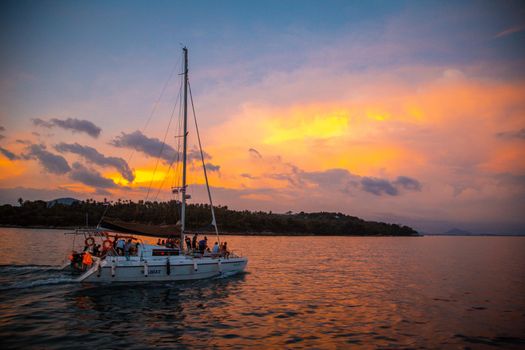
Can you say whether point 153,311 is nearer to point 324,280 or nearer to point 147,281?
point 147,281

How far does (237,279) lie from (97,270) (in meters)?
11.4

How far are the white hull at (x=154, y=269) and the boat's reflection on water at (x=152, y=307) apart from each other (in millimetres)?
502

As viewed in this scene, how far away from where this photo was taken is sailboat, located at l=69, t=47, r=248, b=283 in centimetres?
2652

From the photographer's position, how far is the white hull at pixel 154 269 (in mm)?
26188

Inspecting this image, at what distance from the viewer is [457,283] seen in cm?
3522

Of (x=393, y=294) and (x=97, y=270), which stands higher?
(x=97, y=270)

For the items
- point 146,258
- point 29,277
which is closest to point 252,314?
point 146,258

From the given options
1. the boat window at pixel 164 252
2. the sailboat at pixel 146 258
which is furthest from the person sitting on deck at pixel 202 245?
the boat window at pixel 164 252

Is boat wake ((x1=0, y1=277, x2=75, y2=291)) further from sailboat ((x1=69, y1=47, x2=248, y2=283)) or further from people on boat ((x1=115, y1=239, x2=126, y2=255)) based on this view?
people on boat ((x1=115, y1=239, x2=126, y2=255))

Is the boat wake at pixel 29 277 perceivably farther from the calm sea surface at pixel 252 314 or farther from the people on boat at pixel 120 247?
the people on boat at pixel 120 247

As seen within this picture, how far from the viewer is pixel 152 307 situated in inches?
838

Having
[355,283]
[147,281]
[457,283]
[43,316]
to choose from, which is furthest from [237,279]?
[457,283]

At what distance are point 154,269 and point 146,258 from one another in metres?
1.01

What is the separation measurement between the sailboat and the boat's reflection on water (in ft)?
2.24
